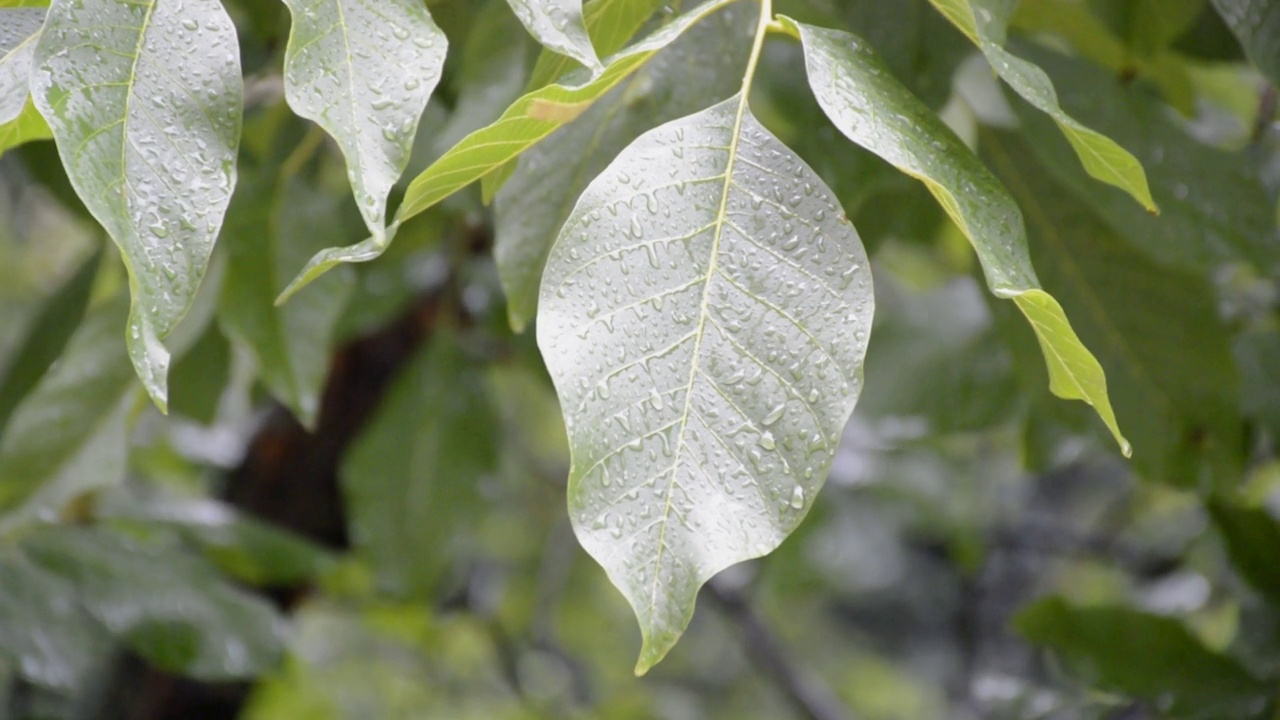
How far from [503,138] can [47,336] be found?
28.3 inches

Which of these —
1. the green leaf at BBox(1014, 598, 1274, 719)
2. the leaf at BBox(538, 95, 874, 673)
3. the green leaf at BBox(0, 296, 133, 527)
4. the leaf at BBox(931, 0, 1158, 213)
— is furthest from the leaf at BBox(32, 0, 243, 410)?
the green leaf at BBox(1014, 598, 1274, 719)

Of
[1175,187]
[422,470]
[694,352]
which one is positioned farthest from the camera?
[422,470]

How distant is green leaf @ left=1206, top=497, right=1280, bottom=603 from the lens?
0.87 meters

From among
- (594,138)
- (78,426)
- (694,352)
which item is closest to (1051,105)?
(694,352)

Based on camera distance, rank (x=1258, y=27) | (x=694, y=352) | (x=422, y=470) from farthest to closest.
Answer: (x=422, y=470) < (x=1258, y=27) < (x=694, y=352)

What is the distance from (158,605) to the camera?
3.14 feet

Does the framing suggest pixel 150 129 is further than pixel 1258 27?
No

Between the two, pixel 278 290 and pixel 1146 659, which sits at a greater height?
pixel 278 290

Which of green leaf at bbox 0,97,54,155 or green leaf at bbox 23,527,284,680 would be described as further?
green leaf at bbox 23,527,284,680

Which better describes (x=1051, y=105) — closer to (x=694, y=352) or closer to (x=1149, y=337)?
(x=694, y=352)

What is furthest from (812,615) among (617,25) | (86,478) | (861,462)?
(617,25)

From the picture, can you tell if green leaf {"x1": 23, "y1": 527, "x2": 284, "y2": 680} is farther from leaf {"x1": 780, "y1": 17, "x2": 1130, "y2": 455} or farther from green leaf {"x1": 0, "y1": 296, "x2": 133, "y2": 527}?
leaf {"x1": 780, "y1": 17, "x2": 1130, "y2": 455}

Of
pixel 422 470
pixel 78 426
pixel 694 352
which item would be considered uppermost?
pixel 694 352

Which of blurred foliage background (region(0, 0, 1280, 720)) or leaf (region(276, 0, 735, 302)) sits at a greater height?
leaf (region(276, 0, 735, 302))
